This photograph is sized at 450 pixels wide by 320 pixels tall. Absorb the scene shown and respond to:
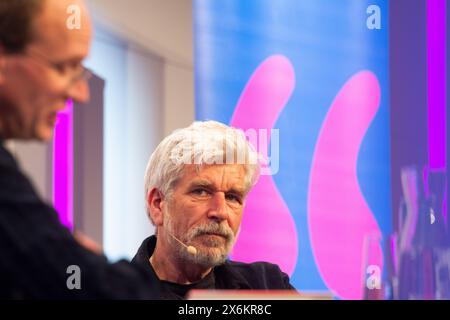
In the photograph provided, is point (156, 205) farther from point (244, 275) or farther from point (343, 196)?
point (343, 196)

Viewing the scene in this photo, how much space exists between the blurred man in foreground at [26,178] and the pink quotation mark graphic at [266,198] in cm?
181

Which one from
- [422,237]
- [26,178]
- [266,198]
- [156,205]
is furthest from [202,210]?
[26,178]

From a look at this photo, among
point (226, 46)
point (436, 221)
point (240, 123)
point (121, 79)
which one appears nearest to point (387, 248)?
point (436, 221)

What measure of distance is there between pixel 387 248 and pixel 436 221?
20cm

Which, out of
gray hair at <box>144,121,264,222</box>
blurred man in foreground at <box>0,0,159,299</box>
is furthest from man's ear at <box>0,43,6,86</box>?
gray hair at <box>144,121,264,222</box>

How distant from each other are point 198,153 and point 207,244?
0.90ft

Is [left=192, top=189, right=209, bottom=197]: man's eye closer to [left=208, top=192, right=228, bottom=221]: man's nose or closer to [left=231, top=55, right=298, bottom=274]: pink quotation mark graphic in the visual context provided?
[left=208, top=192, right=228, bottom=221]: man's nose

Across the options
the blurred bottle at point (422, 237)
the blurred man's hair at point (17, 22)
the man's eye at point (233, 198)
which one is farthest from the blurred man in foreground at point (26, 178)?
the blurred bottle at point (422, 237)

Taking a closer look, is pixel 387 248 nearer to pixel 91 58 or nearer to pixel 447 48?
pixel 447 48

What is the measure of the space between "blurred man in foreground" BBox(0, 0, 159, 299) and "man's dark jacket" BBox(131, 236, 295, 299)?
132 cm

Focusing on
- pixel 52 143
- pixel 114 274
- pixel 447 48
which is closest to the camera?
pixel 114 274

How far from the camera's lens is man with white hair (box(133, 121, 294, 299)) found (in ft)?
8.11

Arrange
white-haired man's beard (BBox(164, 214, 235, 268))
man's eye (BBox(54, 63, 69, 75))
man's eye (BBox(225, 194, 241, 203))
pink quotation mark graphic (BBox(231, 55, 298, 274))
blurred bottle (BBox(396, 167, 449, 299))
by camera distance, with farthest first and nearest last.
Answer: pink quotation mark graphic (BBox(231, 55, 298, 274))
blurred bottle (BBox(396, 167, 449, 299))
man's eye (BBox(225, 194, 241, 203))
white-haired man's beard (BBox(164, 214, 235, 268))
man's eye (BBox(54, 63, 69, 75))
